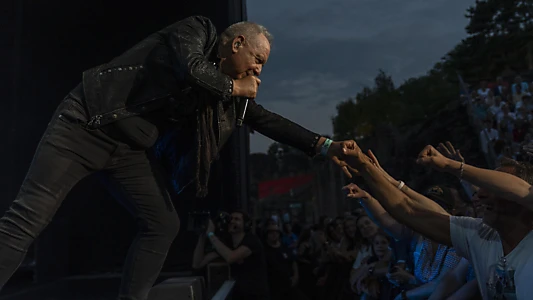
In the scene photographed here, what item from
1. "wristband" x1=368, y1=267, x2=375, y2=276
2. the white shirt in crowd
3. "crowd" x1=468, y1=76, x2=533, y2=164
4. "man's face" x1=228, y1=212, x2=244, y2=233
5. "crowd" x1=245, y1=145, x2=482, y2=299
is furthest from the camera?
the white shirt in crowd

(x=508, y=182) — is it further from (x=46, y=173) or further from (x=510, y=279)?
(x=46, y=173)

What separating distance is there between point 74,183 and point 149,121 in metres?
0.40

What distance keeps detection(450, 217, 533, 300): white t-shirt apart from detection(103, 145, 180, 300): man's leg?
1.35m

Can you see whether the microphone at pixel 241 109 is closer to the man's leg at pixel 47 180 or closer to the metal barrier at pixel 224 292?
the man's leg at pixel 47 180

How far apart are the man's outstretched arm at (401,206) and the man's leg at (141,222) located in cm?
98

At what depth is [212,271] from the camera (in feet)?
16.2

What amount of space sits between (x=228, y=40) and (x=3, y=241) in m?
1.18

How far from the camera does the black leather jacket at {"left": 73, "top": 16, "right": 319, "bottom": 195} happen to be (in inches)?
83.8

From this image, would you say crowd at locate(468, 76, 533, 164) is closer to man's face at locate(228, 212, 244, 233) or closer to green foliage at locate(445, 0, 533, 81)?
man's face at locate(228, 212, 244, 233)

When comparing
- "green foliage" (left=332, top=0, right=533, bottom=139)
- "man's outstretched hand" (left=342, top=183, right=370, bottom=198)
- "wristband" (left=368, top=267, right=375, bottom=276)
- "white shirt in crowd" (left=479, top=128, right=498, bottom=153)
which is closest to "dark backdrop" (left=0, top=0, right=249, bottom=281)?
"wristband" (left=368, top=267, right=375, bottom=276)

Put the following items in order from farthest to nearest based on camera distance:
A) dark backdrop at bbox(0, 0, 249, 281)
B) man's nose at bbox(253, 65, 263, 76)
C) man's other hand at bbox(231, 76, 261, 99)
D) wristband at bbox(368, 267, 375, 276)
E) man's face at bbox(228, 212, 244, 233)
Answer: dark backdrop at bbox(0, 0, 249, 281), man's face at bbox(228, 212, 244, 233), wristband at bbox(368, 267, 375, 276), man's nose at bbox(253, 65, 263, 76), man's other hand at bbox(231, 76, 261, 99)

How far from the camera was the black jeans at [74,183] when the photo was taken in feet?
6.53

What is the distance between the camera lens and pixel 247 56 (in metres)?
2.29

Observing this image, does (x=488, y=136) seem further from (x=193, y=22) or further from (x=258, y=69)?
(x=193, y=22)
